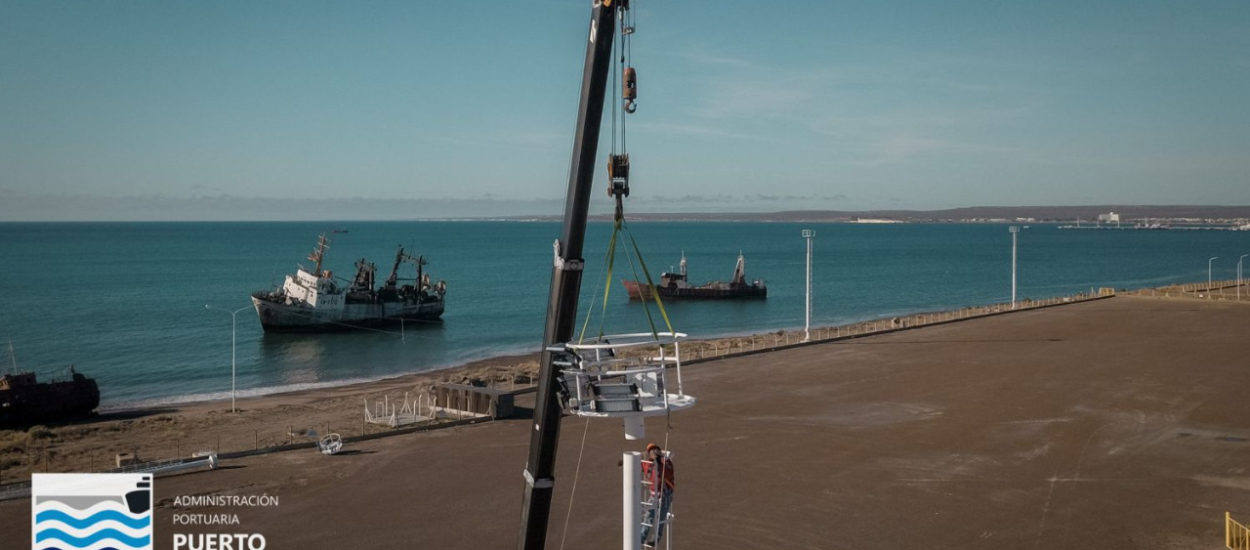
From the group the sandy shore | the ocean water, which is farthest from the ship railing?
the ocean water

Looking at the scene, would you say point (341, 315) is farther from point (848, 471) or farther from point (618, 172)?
point (618, 172)

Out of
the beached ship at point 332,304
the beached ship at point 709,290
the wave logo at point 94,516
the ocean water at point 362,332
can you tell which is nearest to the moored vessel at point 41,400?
the ocean water at point 362,332

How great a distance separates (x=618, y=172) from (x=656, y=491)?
3.35 m

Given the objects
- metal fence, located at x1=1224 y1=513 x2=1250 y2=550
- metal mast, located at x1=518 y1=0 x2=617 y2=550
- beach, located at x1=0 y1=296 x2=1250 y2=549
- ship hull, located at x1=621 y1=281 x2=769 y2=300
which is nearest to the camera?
metal mast, located at x1=518 y1=0 x2=617 y2=550

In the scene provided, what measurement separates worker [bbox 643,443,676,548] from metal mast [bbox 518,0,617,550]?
1075 millimetres

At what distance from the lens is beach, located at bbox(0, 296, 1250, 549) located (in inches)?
686

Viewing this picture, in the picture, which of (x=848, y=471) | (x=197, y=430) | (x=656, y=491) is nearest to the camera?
(x=656, y=491)

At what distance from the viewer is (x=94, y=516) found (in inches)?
620

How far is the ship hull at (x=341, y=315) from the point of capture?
6812 cm

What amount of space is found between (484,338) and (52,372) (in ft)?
83.3

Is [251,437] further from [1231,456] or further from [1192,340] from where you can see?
[1192,340]

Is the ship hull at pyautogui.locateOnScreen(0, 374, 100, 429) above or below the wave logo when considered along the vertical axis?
below

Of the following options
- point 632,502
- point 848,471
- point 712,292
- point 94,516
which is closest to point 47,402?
point 94,516

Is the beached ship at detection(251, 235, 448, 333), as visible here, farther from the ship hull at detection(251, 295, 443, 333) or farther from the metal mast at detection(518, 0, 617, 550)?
the metal mast at detection(518, 0, 617, 550)
